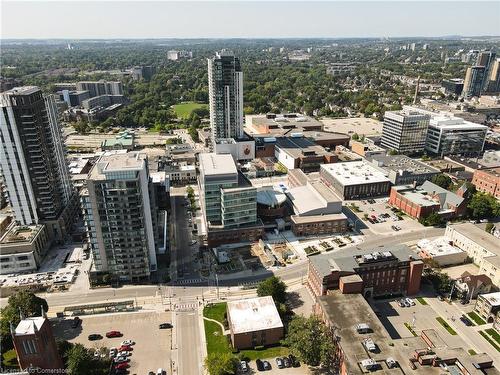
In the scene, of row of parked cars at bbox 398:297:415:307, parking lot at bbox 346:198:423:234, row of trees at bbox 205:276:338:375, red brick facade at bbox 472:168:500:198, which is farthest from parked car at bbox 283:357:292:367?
red brick facade at bbox 472:168:500:198

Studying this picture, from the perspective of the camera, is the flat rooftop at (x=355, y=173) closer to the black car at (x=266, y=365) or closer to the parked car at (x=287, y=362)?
the parked car at (x=287, y=362)

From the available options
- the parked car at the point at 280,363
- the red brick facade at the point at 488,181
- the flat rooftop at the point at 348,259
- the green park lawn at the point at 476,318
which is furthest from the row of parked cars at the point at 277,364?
the red brick facade at the point at 488,181

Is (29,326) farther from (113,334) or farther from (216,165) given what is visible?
(216,165)

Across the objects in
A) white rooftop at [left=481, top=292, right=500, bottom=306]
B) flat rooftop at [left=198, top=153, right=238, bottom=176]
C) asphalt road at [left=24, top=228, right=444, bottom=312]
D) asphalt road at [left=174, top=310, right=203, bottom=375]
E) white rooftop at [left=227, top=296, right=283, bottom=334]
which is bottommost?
asphalt road at [left=174, top=310, right=203, bottom=375]

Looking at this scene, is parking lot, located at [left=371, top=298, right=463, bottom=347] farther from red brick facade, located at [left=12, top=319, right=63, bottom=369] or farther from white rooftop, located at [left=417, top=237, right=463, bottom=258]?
red brick facade, located at [left=12, top=319, right=63, bottom=369]

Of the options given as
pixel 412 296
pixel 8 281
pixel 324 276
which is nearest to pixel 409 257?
pixel 412 296

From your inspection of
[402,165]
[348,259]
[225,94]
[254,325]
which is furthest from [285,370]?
[225,94]
